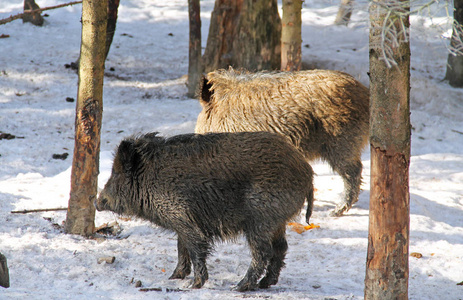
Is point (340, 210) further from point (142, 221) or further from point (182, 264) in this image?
point (142, 221)

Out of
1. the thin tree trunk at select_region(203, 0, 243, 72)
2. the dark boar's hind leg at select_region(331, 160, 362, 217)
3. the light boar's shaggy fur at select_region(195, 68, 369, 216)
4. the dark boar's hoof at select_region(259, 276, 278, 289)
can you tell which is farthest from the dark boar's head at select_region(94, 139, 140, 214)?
the thin tree trunk at select_region(203, 0, 243, 72)

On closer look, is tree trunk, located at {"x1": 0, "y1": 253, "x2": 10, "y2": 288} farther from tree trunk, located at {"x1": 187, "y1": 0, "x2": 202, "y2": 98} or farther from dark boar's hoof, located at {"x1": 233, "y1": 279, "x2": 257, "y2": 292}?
tree trunk, located at {"x1": 187, "y1": 0, "x2": 202, "y2": 98}

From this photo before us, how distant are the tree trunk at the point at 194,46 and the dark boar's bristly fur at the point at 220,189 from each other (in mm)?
7612

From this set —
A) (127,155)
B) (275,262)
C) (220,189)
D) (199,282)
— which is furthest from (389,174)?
(127,155)

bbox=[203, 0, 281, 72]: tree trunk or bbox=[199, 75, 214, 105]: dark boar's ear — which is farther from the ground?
bbox=[203, 0, 281, 72]: tree trunk

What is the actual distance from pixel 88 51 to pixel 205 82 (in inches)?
77.5

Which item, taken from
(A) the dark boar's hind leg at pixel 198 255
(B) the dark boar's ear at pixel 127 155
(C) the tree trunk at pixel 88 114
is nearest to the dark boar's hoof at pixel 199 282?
(A) the dark boar's hind leg at pixel 198 255

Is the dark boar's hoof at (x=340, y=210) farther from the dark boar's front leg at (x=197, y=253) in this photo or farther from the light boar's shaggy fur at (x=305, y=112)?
the dark boar's front leg at (x=197, y=253)

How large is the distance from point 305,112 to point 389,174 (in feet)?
10.1

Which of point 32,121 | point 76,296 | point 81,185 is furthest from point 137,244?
point 32,121

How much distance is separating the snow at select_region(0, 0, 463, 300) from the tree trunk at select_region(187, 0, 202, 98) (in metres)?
0.56

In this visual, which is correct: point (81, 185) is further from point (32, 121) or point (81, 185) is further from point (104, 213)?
point (32, 121)

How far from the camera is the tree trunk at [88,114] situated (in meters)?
5.31

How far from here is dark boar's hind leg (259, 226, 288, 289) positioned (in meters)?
4.77
